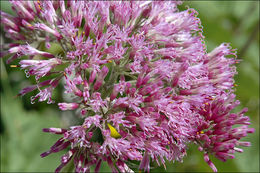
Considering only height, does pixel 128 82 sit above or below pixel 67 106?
above

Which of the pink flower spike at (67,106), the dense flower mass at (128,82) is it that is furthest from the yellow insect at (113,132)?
the pink flower spike at (67,106)

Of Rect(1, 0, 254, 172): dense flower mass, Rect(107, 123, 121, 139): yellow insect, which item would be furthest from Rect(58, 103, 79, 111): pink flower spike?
Rect(107, 123, 121, 139): yellow insect

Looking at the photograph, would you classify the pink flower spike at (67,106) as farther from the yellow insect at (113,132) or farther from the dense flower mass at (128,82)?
the yellow insect at (113,132)

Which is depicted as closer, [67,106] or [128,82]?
[67,106]

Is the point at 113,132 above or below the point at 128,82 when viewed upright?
below

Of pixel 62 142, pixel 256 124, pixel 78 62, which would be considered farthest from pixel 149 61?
pixel 256 124

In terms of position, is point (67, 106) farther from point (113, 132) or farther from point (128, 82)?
point (128, 82)

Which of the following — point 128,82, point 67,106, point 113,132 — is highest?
point 128,82

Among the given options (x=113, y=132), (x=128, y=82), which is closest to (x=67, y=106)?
(x=113, y=132)
